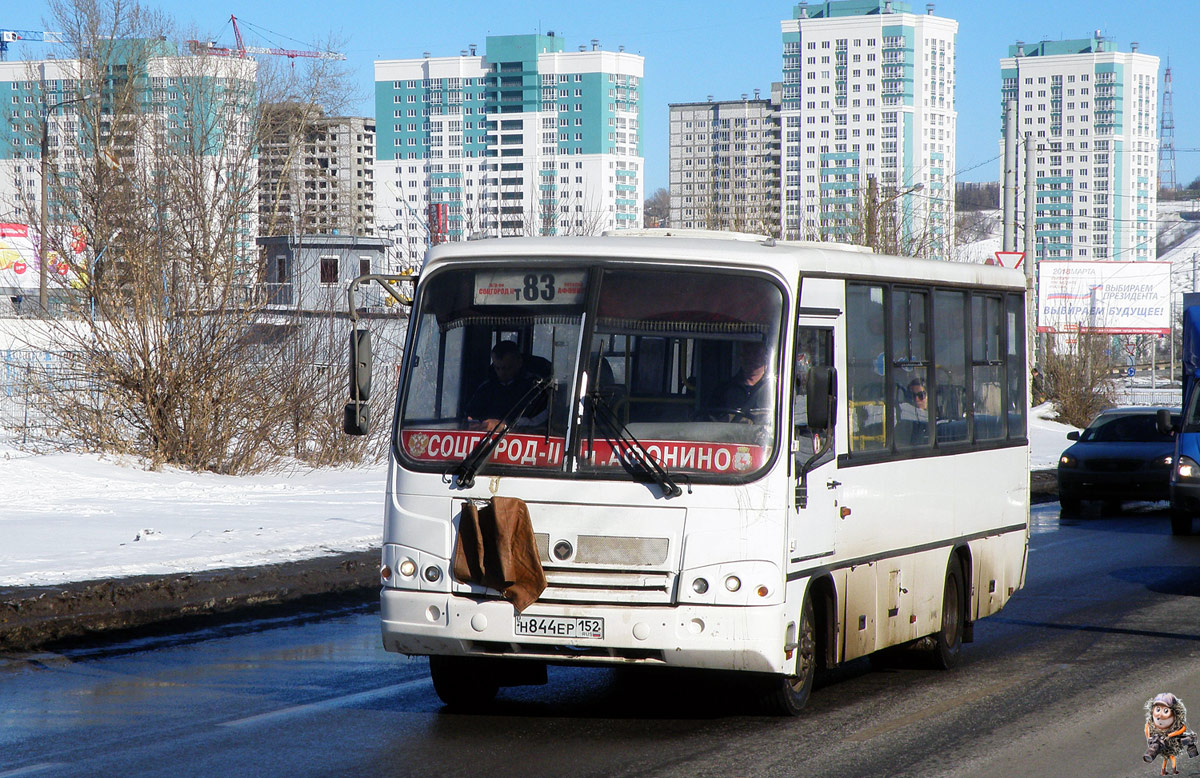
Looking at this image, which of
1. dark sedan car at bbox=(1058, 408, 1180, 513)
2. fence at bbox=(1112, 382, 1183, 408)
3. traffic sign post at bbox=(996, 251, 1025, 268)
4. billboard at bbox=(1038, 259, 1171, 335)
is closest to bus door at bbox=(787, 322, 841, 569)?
dark sedan car at bbox=(1058, 408, 1180, 513)

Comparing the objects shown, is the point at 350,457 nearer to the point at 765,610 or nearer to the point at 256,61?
the point at 256,61

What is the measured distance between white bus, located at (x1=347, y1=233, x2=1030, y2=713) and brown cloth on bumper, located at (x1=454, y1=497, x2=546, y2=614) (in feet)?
0.22

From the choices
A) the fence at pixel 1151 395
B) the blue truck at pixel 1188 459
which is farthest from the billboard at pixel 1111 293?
the blue truck at pixel 1188 459

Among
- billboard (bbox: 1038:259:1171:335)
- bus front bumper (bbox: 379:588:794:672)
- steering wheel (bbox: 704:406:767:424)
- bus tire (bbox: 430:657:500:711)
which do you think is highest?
billboard (bbox: 1038:259:1171:335)

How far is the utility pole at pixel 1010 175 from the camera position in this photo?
30562mm

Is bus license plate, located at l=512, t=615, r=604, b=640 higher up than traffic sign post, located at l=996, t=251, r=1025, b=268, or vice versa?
traffic sign post, located at l=996, t=251, r=1025, b=268

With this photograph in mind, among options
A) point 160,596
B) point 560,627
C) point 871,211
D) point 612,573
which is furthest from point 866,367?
point 871,211

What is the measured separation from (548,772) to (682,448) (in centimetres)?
162

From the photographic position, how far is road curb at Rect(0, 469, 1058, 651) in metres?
10.9

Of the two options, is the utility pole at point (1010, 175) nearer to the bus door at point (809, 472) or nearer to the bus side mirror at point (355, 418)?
the bus door at point (809, 472)

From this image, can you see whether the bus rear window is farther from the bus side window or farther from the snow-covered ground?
the snow-covered ground

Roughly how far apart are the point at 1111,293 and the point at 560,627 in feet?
197

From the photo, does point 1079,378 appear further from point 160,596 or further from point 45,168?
point 160,596

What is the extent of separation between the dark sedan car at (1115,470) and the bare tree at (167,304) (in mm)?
11850
